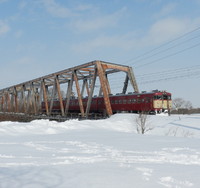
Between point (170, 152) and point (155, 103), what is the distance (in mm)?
20546

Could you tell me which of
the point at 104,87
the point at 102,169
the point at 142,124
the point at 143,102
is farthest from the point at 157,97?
the point at 102,169

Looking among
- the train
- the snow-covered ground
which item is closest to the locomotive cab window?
the train

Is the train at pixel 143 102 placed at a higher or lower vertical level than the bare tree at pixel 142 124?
higher

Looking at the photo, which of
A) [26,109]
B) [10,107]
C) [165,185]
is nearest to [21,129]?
[165,185]

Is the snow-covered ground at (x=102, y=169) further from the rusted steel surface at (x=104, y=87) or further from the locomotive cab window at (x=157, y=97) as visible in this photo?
the locomotive cab window at (x=157, y=97)

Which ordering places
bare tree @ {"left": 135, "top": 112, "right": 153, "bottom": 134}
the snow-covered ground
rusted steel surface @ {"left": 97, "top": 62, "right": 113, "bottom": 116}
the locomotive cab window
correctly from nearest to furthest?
the snow-covered ground, bare tree @ {"left": 135, "top": 112, "right": 153, "bottom": 134}, rusted steel surface @ {"left": 97, "top": 62, "right": 113, "bottom": 116}, the locomotive cab window

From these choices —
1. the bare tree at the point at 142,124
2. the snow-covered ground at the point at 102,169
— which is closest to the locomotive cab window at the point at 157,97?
the bare tree at the point at 142,124

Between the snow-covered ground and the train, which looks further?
the train

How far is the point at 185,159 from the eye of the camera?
6.21m

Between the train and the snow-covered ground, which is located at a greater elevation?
the train

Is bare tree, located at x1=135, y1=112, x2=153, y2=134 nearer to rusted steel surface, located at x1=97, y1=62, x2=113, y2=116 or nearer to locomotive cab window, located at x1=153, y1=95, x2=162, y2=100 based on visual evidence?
rusted steel surface, located at x1=97, y1=62, x2=113, y2=116

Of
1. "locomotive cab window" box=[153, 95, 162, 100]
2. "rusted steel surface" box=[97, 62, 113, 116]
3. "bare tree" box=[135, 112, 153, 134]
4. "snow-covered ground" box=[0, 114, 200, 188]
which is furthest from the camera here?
"locomotive cab window" box=[153, 95, 162, 100]

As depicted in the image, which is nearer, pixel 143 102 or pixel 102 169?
pixel 102 169

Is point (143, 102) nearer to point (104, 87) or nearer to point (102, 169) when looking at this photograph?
point (104, 87)
